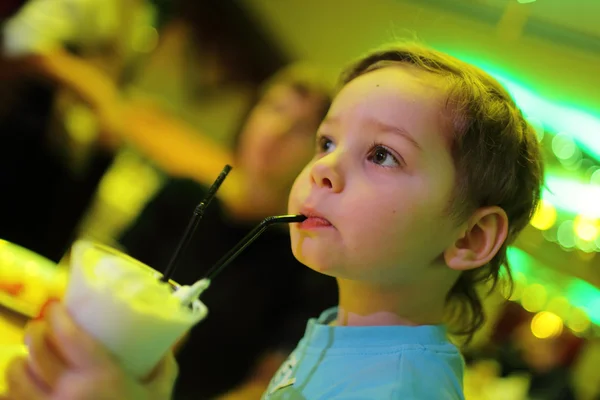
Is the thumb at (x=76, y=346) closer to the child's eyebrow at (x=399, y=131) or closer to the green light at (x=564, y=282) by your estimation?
the child's eyebrow at (x=399, y=131)

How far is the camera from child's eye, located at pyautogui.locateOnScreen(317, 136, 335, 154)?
795mm

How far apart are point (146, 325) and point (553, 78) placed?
5.09 ft

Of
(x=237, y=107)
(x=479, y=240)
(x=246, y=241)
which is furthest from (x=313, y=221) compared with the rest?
(x=237, y=107)

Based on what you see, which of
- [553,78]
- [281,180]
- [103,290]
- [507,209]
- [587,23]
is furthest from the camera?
[553,78]

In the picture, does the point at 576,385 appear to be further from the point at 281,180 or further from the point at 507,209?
the point at 507,209

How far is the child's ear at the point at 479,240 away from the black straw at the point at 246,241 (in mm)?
220

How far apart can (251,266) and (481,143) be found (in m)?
0.80

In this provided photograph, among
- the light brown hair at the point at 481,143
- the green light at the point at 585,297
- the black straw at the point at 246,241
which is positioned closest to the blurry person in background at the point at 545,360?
the green light at the point at 585,297

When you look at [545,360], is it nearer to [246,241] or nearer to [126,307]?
[246,241]

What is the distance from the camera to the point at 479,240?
2.54ft

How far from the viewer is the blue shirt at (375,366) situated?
652 mm

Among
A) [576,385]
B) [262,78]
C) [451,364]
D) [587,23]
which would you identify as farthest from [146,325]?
[576,385]

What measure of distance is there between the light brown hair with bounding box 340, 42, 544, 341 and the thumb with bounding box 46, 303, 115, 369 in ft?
1.49

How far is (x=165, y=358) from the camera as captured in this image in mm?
567
